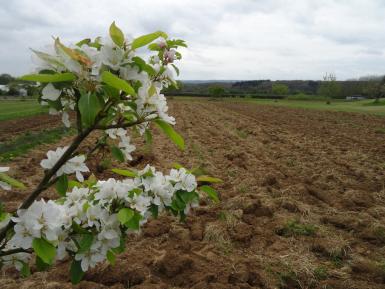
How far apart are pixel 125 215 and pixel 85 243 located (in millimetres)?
204

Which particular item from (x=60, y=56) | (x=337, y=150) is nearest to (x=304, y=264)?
(x=60, y=56)

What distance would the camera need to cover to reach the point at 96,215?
63.6 inches

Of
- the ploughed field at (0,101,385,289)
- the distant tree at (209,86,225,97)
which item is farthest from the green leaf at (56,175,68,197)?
the distant tree at (209,86,225,97)

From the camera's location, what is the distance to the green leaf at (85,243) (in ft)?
5.02

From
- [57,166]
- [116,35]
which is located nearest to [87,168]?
[57,166]

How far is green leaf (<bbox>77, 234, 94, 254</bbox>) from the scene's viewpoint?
1.53 m

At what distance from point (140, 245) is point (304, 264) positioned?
1948 mm

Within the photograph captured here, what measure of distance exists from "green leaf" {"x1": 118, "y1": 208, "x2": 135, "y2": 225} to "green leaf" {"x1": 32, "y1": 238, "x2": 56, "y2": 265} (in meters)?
0.28

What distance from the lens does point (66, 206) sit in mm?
1711

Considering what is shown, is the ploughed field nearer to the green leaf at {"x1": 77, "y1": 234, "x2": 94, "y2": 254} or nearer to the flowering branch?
the flowering branch

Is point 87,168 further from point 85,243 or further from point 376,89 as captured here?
point 376,89

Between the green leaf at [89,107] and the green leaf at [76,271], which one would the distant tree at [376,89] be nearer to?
the green leaf at [76,271]

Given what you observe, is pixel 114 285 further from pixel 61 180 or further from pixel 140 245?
pixel 61 180

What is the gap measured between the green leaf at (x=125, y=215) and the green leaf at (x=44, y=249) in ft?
0.93
